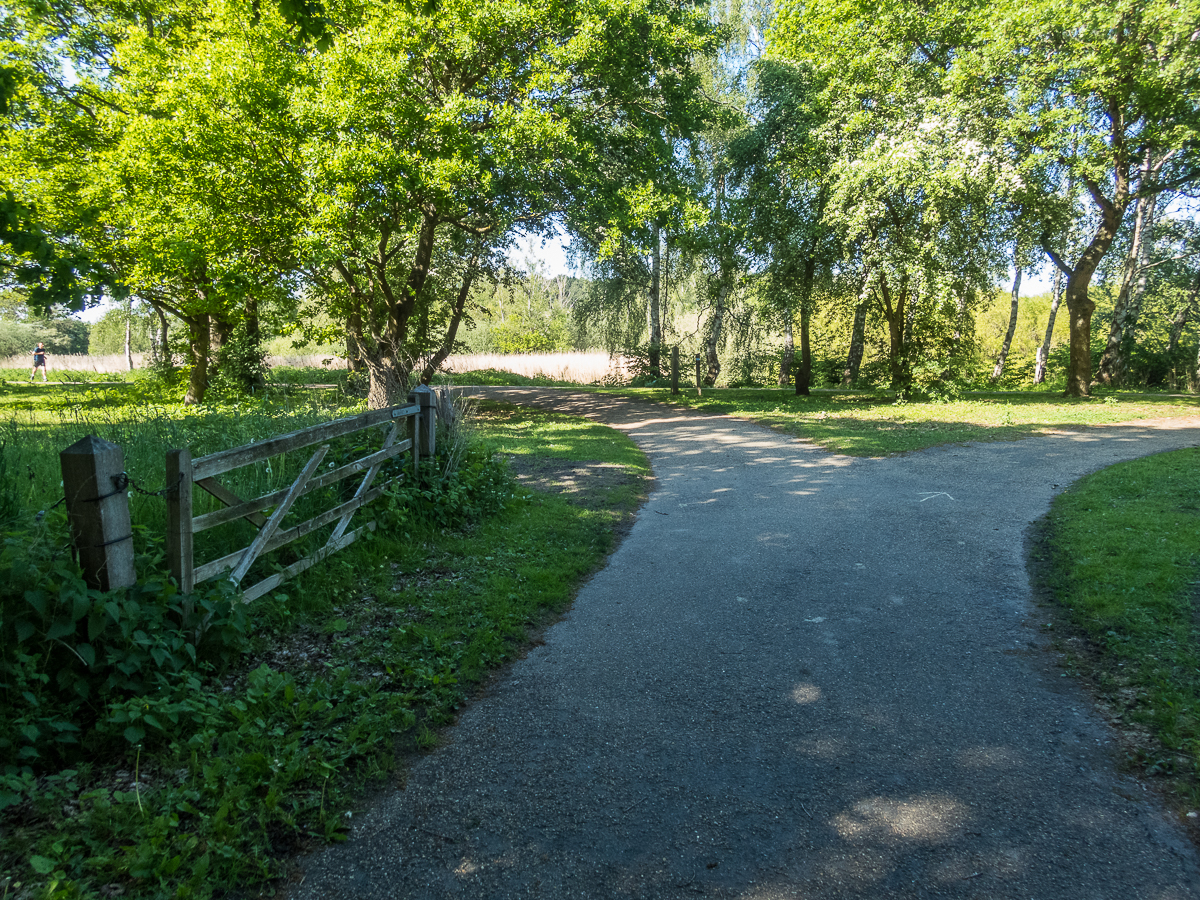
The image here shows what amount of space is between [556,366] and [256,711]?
109 ft

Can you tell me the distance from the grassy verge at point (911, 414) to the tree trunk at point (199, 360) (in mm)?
13703

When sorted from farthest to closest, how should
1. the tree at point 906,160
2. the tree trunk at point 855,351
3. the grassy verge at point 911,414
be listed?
the tree trunk at point 855,351 → the tree at point 906,160 → the grassy verge at point 911,414

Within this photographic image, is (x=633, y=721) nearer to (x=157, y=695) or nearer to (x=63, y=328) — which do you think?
(x=157, y=695)

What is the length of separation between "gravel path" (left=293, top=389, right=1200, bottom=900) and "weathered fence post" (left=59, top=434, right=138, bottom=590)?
187 centimetres

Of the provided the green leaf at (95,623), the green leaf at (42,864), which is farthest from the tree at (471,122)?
the green leaf at (42,864)

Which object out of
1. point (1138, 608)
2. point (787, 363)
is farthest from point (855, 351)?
point (1138, 608)

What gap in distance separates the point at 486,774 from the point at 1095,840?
260 centimetres

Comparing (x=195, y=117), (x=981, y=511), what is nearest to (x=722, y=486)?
(x=981, y=511)

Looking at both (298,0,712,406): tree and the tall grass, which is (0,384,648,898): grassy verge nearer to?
the tall grass

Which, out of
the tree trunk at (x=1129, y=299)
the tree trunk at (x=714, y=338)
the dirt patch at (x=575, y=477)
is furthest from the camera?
the tree trunk at (x=714, y=338)

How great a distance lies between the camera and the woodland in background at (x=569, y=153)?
A: 13203 mm

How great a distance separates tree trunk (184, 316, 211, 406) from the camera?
63.8 ft

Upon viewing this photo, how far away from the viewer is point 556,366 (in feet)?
119

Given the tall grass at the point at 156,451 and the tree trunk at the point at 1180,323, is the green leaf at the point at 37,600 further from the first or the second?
the tree trunk at the point at 1180,323
